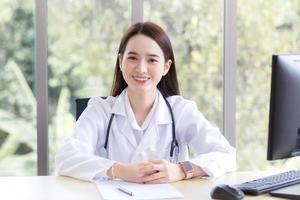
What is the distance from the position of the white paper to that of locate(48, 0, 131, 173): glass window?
1.25 m

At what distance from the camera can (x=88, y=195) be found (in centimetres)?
160

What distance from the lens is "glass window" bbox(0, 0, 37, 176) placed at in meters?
2.84

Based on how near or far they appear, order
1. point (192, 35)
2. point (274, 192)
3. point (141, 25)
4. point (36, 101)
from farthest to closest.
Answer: point (192, 35) < point (36, 101) < point (141, 25) < point (274, 192)

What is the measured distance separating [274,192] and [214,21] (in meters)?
1.66

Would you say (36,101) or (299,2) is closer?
(36,101)

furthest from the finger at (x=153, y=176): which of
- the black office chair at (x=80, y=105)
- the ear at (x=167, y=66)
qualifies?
the black office chair at (x=80, y=105)

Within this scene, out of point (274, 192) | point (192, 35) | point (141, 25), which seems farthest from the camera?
point (192, 35)

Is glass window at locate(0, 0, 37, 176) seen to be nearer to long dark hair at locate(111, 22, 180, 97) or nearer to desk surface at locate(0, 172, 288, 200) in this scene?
long dark hair at locate(111, 22, 180, 97)

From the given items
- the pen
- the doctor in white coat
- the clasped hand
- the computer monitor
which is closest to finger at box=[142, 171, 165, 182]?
the clasped hand

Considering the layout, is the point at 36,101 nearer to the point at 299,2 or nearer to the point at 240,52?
the point at 240,52

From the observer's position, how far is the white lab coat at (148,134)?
2020 mm

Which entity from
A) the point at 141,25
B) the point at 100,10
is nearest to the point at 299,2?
the point at 100,10

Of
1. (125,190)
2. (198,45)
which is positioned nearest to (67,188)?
(125,190)

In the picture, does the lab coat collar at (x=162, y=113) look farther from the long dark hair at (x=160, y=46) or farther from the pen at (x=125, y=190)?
the pen at (x=125, y=190)
